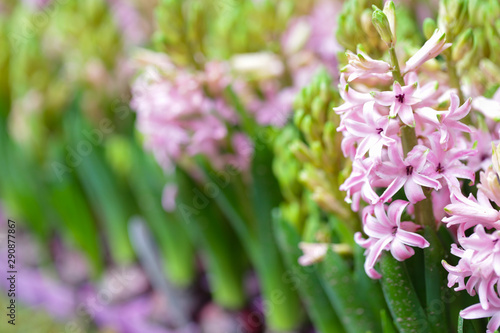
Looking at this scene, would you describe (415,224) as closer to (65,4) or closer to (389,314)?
(389,314)

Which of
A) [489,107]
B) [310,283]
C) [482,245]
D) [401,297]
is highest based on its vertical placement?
[489,107]

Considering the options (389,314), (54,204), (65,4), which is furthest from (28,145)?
(389,314)

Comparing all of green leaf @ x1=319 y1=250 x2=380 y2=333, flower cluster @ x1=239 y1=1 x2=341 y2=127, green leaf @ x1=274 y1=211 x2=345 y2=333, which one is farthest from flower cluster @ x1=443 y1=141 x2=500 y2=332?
flower cluster @ x1=239 y1=1 x2=341 y2=127

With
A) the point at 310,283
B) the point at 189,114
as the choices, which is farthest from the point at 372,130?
the point at 189,114

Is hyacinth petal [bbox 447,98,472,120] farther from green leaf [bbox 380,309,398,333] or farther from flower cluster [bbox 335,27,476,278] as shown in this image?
green leaf [bbox 380,309,398,333]

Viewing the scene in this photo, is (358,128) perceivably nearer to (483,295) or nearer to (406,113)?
(406,113)

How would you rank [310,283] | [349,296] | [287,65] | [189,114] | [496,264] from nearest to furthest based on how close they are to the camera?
[496,264], [349,296], [310,283], [189,114], [287,65]

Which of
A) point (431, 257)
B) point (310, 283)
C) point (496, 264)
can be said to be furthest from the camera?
point (310, 283)
